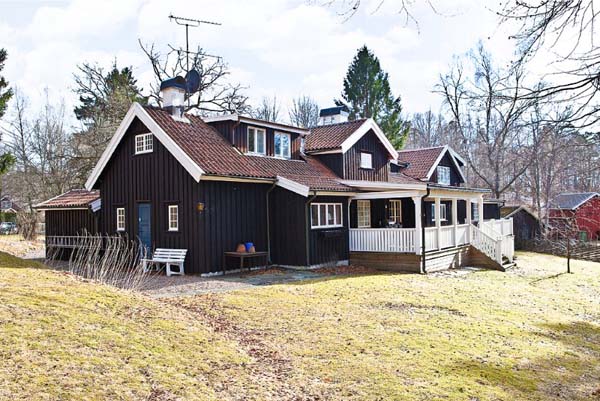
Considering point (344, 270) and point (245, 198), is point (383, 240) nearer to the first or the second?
point (344, 270)

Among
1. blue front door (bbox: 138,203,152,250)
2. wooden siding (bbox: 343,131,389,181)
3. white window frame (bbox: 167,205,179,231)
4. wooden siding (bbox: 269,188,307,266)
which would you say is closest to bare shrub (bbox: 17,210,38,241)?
blue front door (bbox: 138,203,152,250)

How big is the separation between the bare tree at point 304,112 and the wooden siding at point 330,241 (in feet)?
118

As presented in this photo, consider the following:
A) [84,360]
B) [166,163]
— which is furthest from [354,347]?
[166,163]

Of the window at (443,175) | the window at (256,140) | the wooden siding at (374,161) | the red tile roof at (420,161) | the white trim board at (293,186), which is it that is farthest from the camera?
the window at (443,175)

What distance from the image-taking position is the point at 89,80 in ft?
109

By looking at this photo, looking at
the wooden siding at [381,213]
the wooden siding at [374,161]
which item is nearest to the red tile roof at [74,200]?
the wooden siding at [381,213]

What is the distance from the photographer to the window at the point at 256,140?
19797mm

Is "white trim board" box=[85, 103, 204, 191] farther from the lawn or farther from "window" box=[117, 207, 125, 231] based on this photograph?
the lawn

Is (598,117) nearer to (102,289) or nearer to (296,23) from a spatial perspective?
(296,23)

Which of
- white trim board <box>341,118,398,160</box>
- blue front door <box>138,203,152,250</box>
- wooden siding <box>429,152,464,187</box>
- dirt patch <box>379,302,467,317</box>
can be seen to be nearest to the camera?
dirt patch <box>379,302,467,317</box>

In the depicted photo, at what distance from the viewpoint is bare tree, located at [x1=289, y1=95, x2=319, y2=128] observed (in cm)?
5534

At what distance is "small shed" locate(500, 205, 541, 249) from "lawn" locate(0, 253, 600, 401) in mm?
25886

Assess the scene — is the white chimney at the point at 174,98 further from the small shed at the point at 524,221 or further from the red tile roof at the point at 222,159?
the small shed at the point at 524,221

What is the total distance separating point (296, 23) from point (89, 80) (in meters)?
31.8
